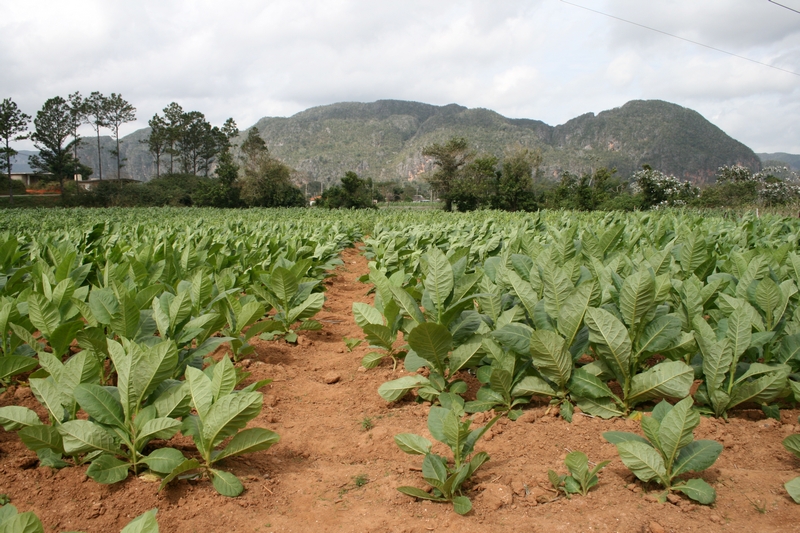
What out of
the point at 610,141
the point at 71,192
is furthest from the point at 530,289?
the point at 610,141

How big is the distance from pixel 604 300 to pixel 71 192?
73.8 meters

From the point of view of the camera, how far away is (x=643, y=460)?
5.36 ft

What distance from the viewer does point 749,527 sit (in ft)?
4.68

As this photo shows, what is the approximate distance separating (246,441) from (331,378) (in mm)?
1425

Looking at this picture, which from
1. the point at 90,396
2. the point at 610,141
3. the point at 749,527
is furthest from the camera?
the point at 610,141

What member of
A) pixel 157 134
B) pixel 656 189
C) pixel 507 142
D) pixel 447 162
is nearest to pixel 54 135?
pixel 157 134

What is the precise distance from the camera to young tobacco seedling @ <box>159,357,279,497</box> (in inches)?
69.3

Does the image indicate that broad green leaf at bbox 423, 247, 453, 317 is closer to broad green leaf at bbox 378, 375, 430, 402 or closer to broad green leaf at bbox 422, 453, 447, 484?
broad green leaf at bbox 378, 375, 430, 402

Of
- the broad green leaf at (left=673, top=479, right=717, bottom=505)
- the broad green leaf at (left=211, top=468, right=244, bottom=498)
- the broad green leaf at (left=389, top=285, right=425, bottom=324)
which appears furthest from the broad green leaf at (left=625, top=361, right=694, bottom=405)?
the broad green leaf at (left=211, top=468, right=244, bottom=498)

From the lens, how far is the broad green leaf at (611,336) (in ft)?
7.22

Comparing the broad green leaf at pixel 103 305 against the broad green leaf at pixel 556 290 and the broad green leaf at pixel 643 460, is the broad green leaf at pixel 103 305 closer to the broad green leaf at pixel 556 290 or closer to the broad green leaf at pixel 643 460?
the broad green leaf at pixel 556 290

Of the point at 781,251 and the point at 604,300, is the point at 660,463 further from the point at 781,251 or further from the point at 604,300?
the point at 781,251

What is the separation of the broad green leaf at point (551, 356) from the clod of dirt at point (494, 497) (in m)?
0.67

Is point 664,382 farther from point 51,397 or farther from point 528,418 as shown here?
point 51,397
